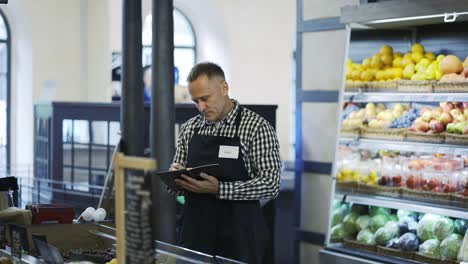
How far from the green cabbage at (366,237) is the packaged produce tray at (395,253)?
11 cm

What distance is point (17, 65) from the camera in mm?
12281

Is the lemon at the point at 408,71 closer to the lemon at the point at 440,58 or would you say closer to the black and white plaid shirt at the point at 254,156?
the lemon at the point at 440,58

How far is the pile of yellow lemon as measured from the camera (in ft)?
19.2

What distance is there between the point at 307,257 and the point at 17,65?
6809mm

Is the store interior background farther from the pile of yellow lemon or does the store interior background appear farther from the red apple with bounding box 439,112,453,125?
the red apple with bounding box 439,112,453,125

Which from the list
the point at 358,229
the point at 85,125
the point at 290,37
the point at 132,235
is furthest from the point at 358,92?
the point at 290,37

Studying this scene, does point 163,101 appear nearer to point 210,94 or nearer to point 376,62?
point 376,62

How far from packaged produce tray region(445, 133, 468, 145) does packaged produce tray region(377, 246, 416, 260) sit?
82cm

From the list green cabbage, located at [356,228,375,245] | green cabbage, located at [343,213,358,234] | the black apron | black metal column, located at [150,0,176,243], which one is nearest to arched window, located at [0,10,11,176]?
black metal column, located at [150,0,176,243]

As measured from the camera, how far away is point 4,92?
12.6 meters

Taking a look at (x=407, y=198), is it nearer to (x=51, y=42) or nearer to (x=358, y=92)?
(x=358, y=92)

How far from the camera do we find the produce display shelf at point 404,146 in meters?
5.57

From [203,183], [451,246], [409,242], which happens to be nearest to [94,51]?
[409,242]

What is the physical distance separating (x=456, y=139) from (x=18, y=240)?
3.21m
